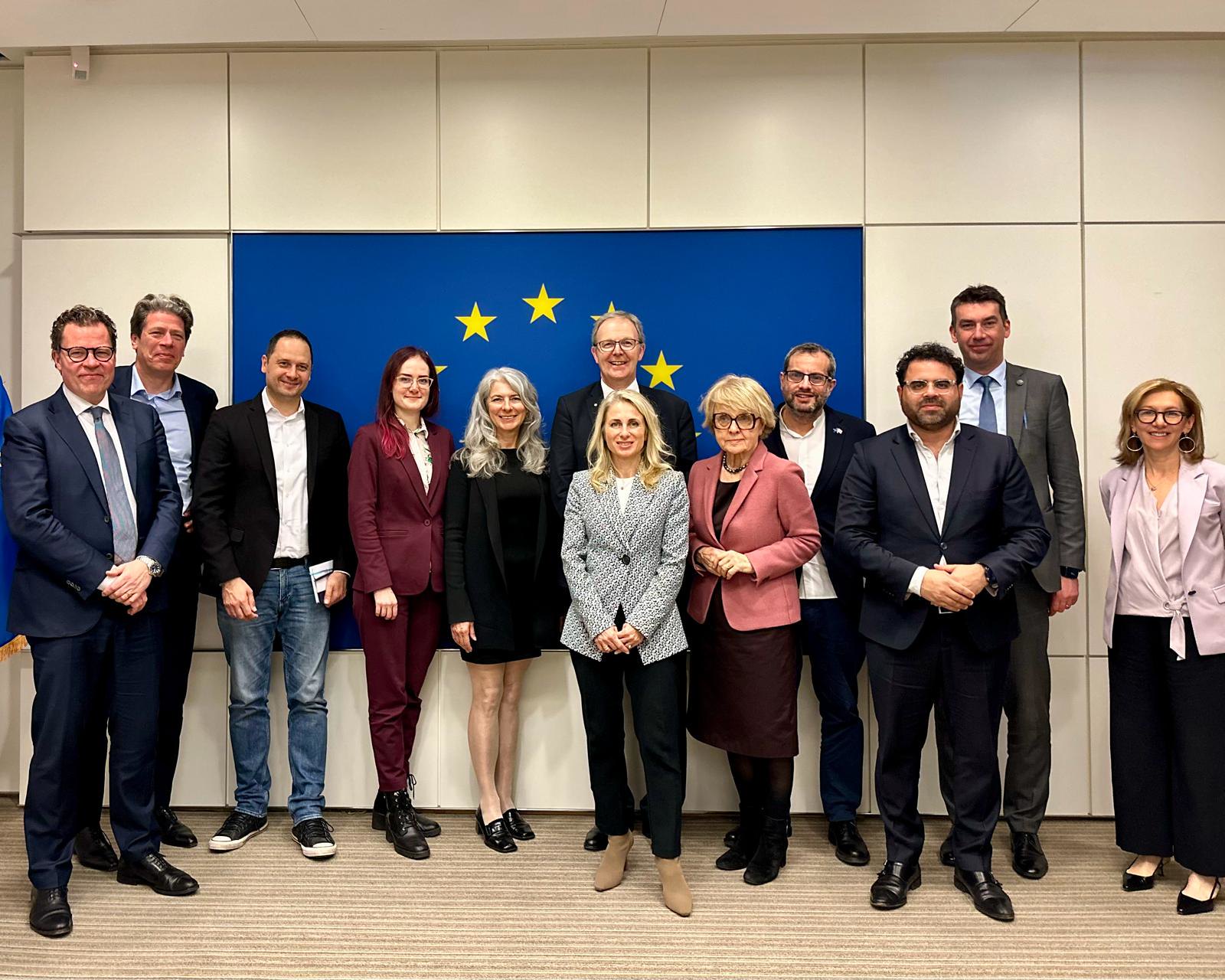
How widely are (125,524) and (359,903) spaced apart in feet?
5.29

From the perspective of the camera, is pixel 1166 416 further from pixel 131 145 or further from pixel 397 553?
pixel 131 145

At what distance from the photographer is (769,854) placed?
126 inches

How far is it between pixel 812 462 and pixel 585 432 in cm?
96

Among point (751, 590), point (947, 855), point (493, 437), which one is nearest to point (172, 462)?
point (493, 437)

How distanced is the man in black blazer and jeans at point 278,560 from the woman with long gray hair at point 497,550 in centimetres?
56

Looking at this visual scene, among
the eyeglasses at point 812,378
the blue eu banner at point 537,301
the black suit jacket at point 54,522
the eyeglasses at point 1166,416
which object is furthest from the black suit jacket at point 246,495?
the eyeglasses at point 1166,416

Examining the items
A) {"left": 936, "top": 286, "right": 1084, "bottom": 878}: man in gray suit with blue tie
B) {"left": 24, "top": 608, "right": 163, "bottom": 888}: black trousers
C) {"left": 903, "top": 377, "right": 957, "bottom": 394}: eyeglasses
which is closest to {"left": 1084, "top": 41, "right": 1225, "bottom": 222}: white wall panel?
{"left": 936, "top": 286, "right": 1084, "bottom": 878}: man in gray suit with blue tie

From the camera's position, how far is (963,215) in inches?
156

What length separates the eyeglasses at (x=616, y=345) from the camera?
3.49 metres

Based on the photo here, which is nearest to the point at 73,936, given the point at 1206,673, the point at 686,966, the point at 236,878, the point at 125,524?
the point at 236,878

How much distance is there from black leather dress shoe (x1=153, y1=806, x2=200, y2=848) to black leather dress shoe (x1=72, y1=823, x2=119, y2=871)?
20 cm

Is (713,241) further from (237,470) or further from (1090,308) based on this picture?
(237,470)

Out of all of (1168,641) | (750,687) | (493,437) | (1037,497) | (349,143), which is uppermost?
(349,143)

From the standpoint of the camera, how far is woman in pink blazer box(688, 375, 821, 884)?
3092 mm
